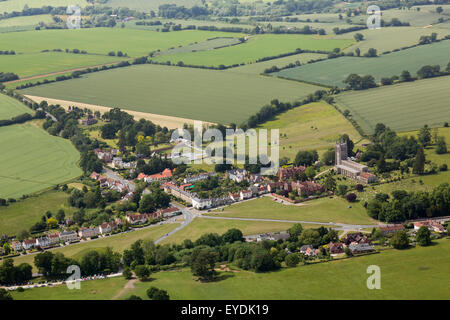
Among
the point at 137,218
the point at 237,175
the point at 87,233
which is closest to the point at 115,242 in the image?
the point at 87,233

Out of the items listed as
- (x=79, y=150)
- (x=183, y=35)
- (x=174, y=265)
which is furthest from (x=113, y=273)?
(x=183, y=35)

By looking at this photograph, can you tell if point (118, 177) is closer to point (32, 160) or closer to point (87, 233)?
point (32, 160)

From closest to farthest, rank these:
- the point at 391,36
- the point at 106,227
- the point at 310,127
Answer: the point at 106,227
the point at 310,127
the point at 391,36

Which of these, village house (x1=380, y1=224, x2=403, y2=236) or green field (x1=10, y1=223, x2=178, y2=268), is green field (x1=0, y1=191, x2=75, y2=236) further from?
village house (x1=380, y1=224, x2=403, y2=236)

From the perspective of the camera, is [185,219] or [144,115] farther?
[144,115]

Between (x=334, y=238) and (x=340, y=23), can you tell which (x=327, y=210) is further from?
(x=340, y=23)

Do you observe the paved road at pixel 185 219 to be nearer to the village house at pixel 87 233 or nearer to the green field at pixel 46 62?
the village house at pixel 87 233
